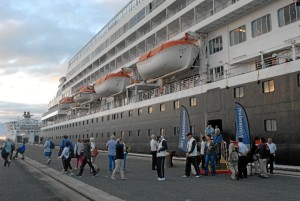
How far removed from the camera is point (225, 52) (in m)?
22.0

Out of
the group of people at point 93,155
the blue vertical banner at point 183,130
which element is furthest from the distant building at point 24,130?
the group of people at point 93,155

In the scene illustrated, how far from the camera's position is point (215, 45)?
23172 millimetres

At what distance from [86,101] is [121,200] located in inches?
1553

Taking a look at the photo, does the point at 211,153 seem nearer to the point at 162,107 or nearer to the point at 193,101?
the point at 193,101

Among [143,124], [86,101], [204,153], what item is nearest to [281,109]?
[204,153]

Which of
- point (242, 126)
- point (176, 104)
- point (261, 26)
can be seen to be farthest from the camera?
point (176, 104)

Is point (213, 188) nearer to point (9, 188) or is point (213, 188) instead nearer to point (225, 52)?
point (9, 188)

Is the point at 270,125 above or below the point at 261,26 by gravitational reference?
below

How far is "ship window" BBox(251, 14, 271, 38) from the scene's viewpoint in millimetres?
18589

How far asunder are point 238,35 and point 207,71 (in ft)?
11.9

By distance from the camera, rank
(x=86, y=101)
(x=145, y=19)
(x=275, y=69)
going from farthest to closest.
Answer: (x=86, y=101)
(x=145, y=19)
(x=275, y=69)

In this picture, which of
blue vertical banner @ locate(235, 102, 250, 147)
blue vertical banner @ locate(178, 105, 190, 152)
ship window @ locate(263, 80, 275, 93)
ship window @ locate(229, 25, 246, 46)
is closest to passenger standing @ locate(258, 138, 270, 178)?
blue vertical banner @ locate(235, 102, 250, 147)

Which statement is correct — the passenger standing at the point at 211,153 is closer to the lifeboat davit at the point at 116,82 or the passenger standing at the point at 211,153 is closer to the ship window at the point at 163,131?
the ship window at the point at 163,131

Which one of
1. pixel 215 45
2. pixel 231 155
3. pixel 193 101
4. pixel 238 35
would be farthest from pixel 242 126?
pixel 215 45
